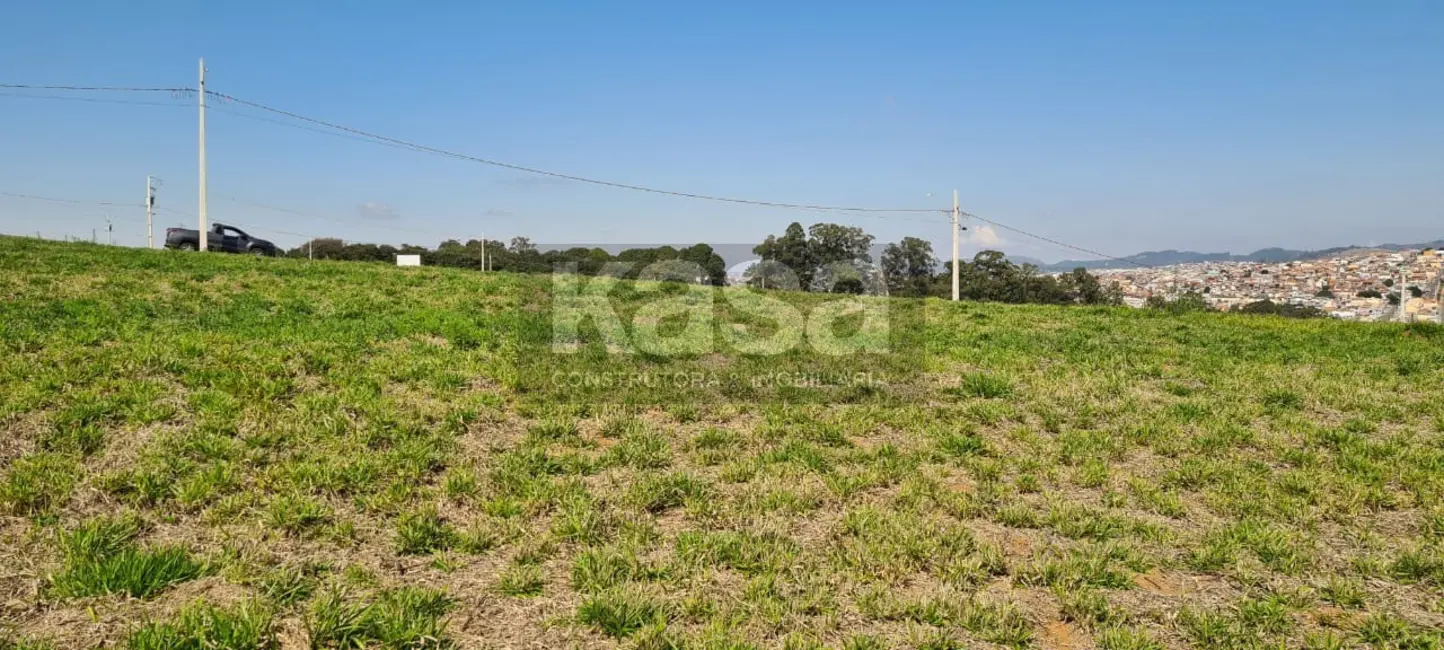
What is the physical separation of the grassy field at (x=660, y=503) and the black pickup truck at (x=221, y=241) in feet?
72.1

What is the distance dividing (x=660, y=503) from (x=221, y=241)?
106 feet

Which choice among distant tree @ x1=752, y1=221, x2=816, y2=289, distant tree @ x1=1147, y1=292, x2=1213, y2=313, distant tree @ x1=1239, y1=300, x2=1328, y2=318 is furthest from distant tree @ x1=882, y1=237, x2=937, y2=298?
distant tree @ x1=1147, y1=292, x2=1213, y2=313

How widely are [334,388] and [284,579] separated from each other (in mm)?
4076

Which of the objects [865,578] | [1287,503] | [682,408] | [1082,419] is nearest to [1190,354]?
[1082,419]

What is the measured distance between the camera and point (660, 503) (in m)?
5.52

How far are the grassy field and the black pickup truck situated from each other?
2197cm

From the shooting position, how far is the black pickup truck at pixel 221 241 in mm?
28953

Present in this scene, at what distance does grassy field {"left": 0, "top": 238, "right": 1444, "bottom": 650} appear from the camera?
3803 millimetres

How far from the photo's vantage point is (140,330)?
899 cm

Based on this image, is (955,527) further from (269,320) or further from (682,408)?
(269,320)
